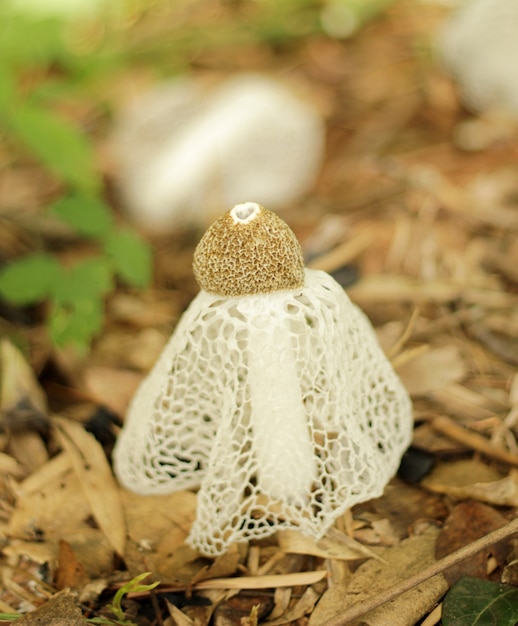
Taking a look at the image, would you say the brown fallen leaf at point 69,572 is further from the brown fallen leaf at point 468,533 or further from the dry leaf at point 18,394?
the brown fallen leaf at point 468,533

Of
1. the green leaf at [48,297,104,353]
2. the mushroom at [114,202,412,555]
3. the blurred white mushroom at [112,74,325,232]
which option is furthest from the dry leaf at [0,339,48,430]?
the blurred white mushroom at [112,74,325,232]

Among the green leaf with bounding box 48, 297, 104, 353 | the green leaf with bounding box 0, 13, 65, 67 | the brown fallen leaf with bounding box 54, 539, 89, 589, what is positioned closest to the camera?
the brown fallen leaf with bounding box 54, 539, 89, 589

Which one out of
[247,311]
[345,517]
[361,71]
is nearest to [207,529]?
[345,517]

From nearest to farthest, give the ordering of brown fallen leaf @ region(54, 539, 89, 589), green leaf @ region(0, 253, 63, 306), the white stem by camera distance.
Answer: the white stem < brown fallen leaf @ region(54, 539, 89, 589) < green leaf @ region(0, 253, 63, 306)

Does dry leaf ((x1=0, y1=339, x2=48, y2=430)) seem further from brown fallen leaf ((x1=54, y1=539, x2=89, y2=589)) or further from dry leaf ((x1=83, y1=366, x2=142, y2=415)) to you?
brown fallen leaf ((x1=54, y1=539, x2=89, y2=589))

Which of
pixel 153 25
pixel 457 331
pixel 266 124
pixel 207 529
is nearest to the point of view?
pixel 207 529

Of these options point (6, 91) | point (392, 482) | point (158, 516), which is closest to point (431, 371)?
point (392, 482)

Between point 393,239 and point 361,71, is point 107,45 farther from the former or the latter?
point 393,239
